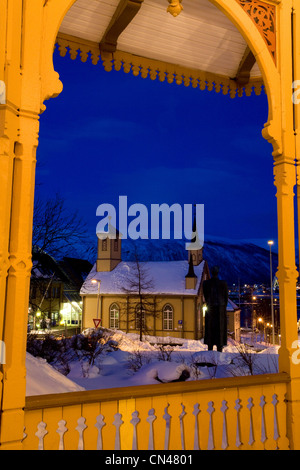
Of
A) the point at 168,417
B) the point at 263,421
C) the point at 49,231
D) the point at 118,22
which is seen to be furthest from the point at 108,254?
the point at 168,417

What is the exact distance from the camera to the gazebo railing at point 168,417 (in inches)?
127

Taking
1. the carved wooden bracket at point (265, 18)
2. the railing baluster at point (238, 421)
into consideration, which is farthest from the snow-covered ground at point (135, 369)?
the carved wooden bracket at point (265, 18)

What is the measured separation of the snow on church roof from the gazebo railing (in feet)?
94.5

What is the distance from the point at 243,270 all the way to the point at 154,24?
4820 inches

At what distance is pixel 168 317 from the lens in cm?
3331

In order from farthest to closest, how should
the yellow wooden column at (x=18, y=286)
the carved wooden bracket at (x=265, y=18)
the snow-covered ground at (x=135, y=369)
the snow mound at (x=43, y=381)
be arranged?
1. the snow-covered ground at (x=135, y=369)
2. the snow mound at (x=43, y=381)
3. the carved wooden bracket at (x=265, y=18)
4. the yellow wooden column at (x=18, y=286)

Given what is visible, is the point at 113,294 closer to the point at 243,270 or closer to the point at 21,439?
the point at 21,439

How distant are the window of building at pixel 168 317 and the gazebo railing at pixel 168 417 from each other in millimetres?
29368

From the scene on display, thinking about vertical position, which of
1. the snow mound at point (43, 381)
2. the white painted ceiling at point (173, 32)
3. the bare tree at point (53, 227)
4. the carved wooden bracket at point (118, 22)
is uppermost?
the white painted ceiling at point (173, 32)

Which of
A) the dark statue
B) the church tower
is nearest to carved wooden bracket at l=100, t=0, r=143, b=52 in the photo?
the dark statue

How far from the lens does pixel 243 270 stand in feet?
407

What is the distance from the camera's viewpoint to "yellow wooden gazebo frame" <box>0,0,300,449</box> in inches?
122

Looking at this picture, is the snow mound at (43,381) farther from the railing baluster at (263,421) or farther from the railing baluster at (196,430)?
the railing baluster at (263,421)
